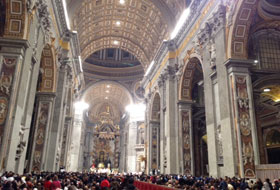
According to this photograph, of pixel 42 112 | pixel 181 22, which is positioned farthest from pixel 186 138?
pixel 42 112

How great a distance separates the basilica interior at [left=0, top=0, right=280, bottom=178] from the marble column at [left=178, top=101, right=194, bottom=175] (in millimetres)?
63

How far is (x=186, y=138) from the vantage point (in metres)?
15.1

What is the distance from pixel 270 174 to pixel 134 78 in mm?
26578

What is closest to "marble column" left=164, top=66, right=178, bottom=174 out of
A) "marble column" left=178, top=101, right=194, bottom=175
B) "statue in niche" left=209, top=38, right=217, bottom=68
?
"marble column" left=178, top=101, right=194, bottom=175

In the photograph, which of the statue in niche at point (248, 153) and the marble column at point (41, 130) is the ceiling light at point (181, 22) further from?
the marble column at point (41, 130)

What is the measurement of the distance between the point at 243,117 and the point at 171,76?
8393 millimetres

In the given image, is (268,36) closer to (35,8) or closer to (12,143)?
(35,8)

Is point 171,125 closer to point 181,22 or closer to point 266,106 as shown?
point 266,106

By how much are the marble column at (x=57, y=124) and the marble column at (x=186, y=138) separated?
7196 millimetres

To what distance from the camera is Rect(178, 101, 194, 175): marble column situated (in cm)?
1454

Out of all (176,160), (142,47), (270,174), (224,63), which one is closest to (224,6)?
(224,63)

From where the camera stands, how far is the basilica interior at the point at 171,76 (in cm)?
856

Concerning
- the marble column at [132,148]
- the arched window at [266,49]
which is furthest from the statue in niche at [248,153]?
the marble column at [132,148]

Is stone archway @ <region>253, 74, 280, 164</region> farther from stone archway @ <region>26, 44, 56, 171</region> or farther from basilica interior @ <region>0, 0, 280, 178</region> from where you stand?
stone archway @ <region>26, 44, 56, 171</region>
